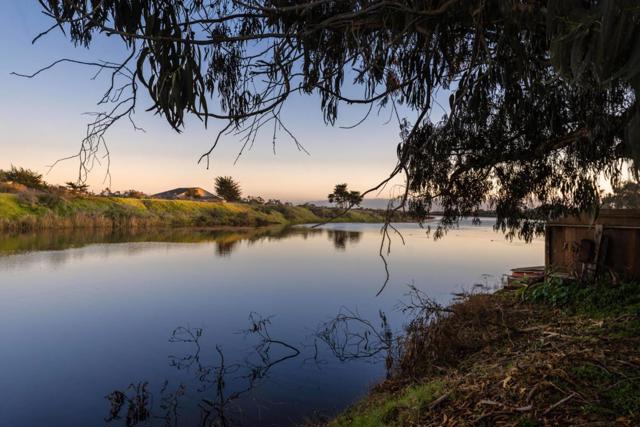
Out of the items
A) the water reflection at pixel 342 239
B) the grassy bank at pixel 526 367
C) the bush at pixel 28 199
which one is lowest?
the water reflection at pixel 342 239

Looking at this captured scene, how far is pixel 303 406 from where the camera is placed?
4.15m

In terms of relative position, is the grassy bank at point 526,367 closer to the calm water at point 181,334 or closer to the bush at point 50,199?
the calm water at point 181,334

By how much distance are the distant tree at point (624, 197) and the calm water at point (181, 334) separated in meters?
3.38

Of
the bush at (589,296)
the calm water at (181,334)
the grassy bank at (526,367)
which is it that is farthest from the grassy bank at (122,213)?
the grassy bank at (526,367)

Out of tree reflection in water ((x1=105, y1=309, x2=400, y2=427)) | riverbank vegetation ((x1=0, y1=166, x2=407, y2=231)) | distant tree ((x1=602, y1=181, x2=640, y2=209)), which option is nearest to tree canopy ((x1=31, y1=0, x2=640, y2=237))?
distant tree ((x1=602, y1=181, x2=640, y2=209))

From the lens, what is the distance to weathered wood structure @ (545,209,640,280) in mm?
4977

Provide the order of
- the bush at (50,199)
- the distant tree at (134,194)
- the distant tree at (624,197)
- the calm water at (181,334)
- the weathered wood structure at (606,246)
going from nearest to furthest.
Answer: the calm water at (181,334) < the distant tree at (624,197) < the weathered wood structure at (606,246) < the bush at (50,199) < the distant tree at (134,194)

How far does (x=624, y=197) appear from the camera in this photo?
4.86m

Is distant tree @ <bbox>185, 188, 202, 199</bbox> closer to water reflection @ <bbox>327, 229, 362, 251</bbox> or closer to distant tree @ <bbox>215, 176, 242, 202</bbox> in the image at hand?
distant tree @ <bbox>215, 176, 242, 202</bbox>

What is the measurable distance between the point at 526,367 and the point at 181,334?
17.5 ft

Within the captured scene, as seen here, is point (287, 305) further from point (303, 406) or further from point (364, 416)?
point (364, 416)

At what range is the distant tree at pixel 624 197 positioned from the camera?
174 inches

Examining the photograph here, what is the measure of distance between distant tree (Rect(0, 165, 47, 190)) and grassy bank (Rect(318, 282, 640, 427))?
3081 cm

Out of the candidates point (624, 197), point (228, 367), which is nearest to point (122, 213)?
point (228, 367)
